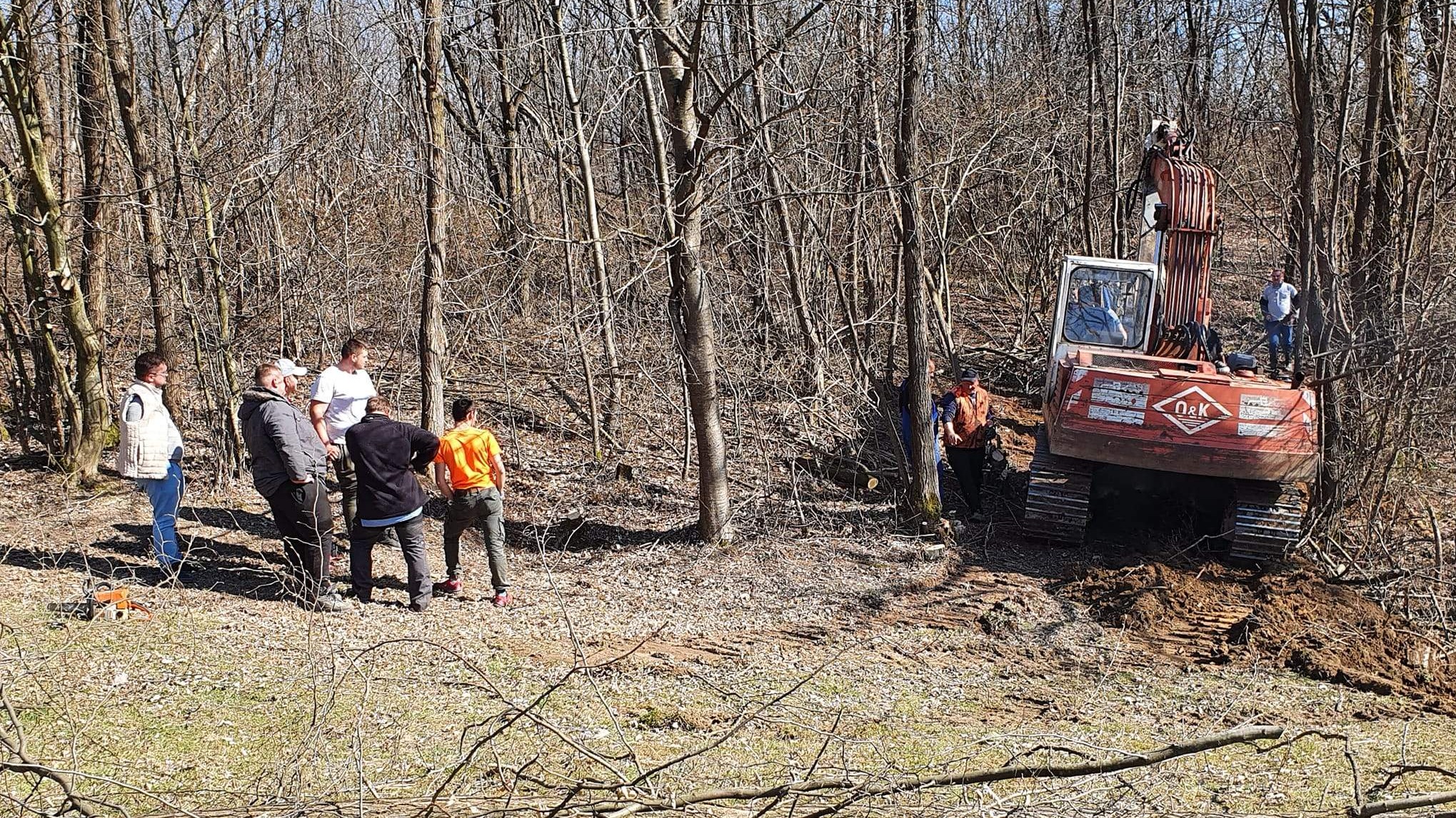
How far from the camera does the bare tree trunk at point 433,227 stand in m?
10.1

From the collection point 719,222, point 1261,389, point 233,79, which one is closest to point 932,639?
point 1261,389

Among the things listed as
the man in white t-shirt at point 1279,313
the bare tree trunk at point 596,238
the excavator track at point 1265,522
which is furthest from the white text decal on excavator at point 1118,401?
the man in white t-shirt at point 1279,313

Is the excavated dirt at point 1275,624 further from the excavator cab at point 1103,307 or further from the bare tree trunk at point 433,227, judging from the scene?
the bare tree trunk at point 433,227

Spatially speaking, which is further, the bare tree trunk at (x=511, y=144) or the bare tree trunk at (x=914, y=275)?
the bare tree trunk at (x=511, y=144)

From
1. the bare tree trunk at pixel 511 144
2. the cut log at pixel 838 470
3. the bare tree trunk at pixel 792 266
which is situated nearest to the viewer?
the cut log at pixel 838 470

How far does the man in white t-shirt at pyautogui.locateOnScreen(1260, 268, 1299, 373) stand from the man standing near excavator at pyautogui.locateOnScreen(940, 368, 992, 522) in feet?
27.5

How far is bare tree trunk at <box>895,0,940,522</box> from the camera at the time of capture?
9367 millimetres

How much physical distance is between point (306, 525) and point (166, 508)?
1.16 meters

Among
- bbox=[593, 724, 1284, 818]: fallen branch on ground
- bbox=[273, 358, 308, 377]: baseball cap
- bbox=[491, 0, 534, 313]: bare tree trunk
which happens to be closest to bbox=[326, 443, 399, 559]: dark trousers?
bbox=[273, 358, 308, 377]: baseball cap

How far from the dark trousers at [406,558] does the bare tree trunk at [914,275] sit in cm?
445

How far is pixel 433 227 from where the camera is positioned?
34.0ft

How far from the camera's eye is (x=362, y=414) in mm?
8648

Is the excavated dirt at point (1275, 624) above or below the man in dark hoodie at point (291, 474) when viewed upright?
below

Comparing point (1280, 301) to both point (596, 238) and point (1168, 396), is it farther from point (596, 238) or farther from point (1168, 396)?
point (596, 238)
